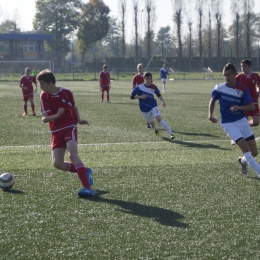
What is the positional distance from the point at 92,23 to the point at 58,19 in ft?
23.7

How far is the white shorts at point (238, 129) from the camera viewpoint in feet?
25.1

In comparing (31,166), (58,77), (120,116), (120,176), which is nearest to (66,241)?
(120,176)

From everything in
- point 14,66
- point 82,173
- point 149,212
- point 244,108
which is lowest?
point 149,212

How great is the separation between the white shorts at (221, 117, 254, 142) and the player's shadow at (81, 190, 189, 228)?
6.40ft

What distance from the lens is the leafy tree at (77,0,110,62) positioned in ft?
295

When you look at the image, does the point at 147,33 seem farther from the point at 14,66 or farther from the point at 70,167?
the point at 70,167

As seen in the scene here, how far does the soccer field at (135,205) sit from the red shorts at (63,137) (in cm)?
65

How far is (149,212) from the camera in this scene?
614 centimetres

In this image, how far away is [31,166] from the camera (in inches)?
364

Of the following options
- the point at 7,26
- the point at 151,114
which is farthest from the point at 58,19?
the point at 151,114

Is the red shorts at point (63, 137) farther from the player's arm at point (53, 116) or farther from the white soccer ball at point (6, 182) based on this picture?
the white soccer ball at point (6, 182)

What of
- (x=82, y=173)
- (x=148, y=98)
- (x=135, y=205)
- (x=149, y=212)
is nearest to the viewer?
(x=149, y=212)

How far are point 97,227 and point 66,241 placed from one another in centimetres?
52

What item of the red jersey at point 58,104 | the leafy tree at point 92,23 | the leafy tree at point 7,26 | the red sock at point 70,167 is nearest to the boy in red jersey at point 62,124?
the red jersey at point 58,104
